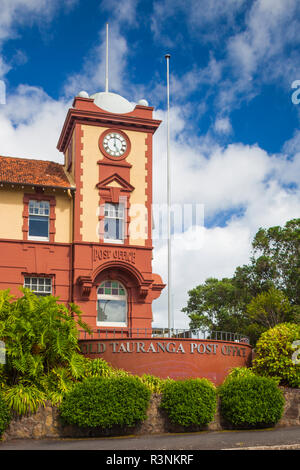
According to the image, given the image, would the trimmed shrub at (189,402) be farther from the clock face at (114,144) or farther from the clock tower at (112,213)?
the clock face at (114,144)

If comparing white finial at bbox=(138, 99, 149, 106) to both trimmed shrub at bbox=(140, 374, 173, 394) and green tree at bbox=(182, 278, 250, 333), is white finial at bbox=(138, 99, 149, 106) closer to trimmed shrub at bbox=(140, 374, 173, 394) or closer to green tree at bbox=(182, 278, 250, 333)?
trimmed shrub at bbox=(140, 374, 173, 394)

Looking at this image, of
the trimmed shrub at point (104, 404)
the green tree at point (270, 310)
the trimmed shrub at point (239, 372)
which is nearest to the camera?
the trimmed shrub at point (104, 404)

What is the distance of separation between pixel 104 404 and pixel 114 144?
13176mm

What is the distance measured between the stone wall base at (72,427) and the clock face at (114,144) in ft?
40.1

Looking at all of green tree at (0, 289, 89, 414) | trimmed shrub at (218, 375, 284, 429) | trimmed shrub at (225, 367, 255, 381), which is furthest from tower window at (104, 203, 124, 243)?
trimmed shrub at (218, 375, 284, 429)

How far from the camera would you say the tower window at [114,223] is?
2762 centimetres

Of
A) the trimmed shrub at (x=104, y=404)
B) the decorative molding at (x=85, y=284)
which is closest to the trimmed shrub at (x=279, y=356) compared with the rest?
the trimmed shrub at (x=104, y=404)

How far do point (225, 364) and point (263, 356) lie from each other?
57.3 inches

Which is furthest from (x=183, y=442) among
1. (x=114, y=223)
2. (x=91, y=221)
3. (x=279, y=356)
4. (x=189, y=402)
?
(x=114, y=223)

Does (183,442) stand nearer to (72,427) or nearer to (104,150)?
(72,427)

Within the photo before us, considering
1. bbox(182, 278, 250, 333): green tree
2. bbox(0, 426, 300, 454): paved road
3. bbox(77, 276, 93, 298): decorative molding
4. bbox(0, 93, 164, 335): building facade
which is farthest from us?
bbox(182, 278, 250, 333): green tree

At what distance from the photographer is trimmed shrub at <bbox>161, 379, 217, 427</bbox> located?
64.7 ft

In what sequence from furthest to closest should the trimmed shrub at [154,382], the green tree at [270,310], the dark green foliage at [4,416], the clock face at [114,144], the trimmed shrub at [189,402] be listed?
the green tree at [270,310]
the clock face at [114,144]
the trimmed shrub at [154,382]
the trimmed shrub at [189,402]
the dark green foliage at [4,416]

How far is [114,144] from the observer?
93.2 feet
